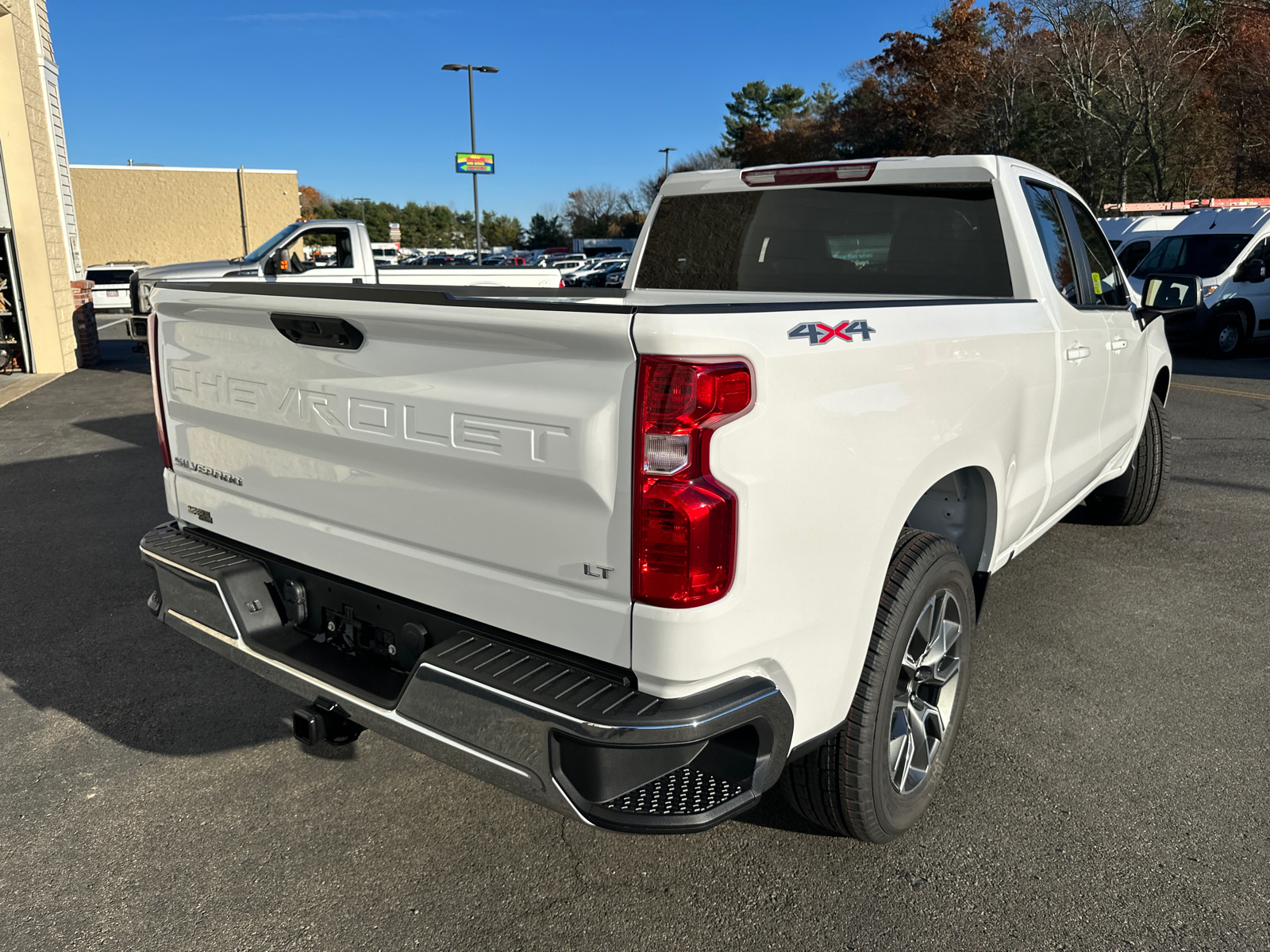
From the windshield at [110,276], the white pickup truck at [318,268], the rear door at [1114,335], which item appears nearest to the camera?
the rear door at [1114,335]

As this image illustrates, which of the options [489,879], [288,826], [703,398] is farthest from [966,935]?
[288,826]

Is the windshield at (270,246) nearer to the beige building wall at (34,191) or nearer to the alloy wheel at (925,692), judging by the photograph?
the beige building wall at (34,191)

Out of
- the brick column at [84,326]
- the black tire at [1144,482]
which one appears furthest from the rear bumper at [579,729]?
the brick column at [84,326]

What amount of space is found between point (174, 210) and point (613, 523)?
165ft

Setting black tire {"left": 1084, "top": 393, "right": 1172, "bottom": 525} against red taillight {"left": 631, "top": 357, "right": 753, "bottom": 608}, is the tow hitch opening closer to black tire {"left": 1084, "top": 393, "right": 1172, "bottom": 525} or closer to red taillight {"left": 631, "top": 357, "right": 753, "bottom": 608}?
red taillight {"left": 631, "top": 357, "right": 753, "bottom": 608}

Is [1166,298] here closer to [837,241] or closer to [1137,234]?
[837,241]

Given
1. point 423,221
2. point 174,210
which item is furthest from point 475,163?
point 423,221

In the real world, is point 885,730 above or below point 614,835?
above

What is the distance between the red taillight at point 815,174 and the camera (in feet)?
12.3

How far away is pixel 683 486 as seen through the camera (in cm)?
187

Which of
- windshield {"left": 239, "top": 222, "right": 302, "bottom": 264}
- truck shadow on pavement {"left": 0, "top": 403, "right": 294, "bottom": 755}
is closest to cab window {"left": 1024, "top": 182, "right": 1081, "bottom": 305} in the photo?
truck shadow on pavement {"left": 0, "top": 403, "right": 294, "bottom": 755}

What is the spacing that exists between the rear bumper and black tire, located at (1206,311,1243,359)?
16419mm

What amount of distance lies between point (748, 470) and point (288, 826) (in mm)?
1949

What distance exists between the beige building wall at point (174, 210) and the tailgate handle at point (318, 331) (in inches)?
1820
